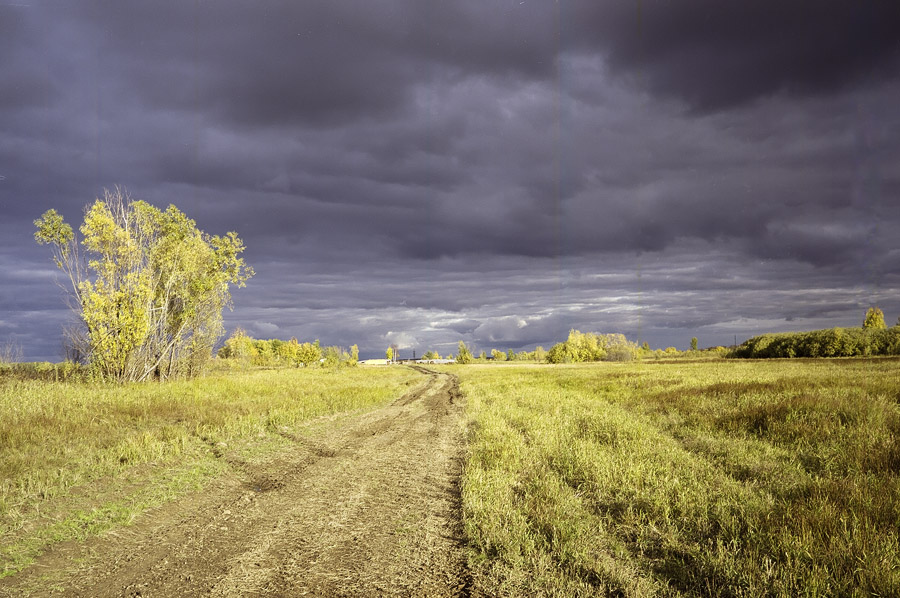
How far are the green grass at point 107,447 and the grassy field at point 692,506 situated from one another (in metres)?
5.79

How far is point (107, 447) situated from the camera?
38.3ft

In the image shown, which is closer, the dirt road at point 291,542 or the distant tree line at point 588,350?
the dirt road at point 291,542

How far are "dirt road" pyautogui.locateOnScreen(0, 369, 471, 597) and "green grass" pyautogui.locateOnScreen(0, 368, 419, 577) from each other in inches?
28.5

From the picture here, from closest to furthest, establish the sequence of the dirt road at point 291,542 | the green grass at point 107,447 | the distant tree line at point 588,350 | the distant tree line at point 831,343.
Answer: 1. the dirt road at point 291,542
2. the green grass at point 107,447
3. the distant tree line at point 831,343
4. the distant tree line at point 588,350

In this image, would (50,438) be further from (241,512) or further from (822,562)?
(822,562)

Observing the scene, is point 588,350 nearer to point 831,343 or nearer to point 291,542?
point 831,343

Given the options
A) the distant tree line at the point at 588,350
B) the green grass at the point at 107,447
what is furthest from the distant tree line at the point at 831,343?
the green grass at the point at 107,447

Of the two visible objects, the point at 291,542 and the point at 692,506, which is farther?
the point at 692,506

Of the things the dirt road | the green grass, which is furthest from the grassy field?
the green grass

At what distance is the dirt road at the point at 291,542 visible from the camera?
4.94 m

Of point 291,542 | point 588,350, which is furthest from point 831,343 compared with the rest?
point 291,542

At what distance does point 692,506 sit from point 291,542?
5.97 m

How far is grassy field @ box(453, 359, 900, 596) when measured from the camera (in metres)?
4.99

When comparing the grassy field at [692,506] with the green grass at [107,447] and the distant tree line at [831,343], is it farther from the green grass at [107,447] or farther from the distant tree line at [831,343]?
the distant tree line at [831,343]
